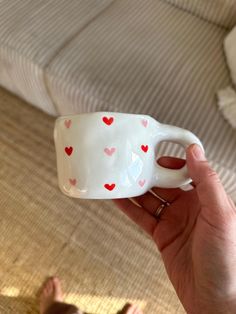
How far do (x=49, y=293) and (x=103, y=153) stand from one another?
662mm

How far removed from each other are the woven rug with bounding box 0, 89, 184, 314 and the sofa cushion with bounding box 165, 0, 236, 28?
0.66 m

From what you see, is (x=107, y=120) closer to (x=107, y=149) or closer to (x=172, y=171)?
(x=107, y=149)

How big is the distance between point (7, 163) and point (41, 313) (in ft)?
1.65

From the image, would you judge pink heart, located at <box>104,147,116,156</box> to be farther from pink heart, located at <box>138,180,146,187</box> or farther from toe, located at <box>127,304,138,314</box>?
toe, located at <box>127,304,138,314</box>

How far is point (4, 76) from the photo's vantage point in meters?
1.23

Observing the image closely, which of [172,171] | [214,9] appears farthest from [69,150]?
[214,9]

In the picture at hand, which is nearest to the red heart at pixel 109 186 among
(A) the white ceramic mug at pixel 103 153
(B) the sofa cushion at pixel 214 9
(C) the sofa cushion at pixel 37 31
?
(A) the white ceramic mug at pixel 103 153

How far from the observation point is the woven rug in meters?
1.10

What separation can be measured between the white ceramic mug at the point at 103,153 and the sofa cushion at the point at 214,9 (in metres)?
0.66

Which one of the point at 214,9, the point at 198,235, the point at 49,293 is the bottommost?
the point at 49,293

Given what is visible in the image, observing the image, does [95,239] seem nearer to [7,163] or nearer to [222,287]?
[7,163]

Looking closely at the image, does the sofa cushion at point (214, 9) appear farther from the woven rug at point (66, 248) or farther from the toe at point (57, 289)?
the toe at point (57, 289)

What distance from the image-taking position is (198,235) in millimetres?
717

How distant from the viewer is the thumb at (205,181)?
646 millimetres
